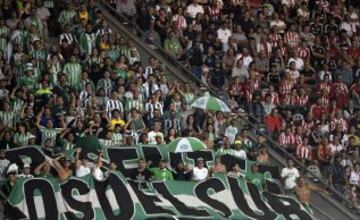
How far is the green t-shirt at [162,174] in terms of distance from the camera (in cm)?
2244

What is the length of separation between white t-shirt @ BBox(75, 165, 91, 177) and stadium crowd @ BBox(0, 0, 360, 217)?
0.08 feet

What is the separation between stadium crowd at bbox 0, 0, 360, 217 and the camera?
22625 mm

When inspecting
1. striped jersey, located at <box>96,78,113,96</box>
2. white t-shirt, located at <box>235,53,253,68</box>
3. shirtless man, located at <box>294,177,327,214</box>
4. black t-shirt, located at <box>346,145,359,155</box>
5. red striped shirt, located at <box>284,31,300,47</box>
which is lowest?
shirtless man, located at <box>294,177,327,214</box>

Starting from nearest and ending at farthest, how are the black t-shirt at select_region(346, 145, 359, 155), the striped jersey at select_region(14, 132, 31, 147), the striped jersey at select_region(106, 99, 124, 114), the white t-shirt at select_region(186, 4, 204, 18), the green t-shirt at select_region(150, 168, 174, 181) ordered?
1. the striped jersey at select_region(14, 132, 31, 147)
2. the green t-shirt at select_region(150, 168, 174, 181)
3. the striped jersey at select_region(106, 99, 124, 114)
4. the black t-shirt at select_region(346, 145, 359, 155)
5. the white t-shirt at select_region(186, 4, 204, 18)

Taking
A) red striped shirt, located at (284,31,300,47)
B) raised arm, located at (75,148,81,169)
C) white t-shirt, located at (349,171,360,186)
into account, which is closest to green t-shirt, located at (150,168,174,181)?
raised arm, located at (75,148,81,169)

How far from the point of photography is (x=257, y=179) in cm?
2373

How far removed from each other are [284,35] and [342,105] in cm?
258

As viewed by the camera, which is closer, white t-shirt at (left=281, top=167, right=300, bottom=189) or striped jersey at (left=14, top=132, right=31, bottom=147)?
striped jersey at (left=14, top=132, right=31, bottom=147)

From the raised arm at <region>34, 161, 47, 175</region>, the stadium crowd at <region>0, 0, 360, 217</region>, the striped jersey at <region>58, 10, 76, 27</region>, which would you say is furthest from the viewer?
the striped jersey at <region>58, 10, 76, 27</region>

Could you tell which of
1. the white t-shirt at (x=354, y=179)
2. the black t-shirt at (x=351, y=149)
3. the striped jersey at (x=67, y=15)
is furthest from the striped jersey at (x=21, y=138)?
the black t-shirt at (x=351, y=149)

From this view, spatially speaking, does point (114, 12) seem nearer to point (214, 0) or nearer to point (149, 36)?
point (149, 36)

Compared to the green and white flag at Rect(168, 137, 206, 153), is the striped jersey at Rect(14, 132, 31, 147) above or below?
above

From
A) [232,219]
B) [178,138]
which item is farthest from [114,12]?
[232,219]

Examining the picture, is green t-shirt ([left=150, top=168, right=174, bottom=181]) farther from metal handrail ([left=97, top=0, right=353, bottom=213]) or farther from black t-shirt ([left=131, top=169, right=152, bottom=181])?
metal handrail ([left=97, top=0, right=353, bottom=213])
